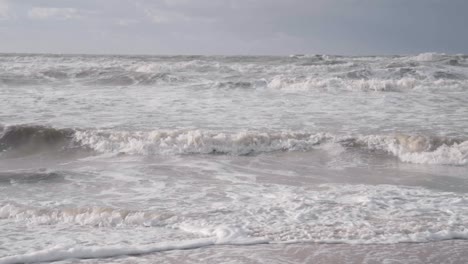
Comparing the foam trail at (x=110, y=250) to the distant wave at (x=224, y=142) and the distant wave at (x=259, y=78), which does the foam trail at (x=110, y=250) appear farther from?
the distant wave at (x=259, y=78)

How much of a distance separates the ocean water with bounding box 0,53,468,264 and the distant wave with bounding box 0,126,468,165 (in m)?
0.03

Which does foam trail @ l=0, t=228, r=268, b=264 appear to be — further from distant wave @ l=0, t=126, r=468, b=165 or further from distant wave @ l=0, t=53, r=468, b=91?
distant wave @ l=0, t=53, r=468, b=91

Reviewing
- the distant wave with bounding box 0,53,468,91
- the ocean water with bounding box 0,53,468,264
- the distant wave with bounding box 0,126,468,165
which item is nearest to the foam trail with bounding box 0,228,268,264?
the ocean water with bounding box 0,53,468,264

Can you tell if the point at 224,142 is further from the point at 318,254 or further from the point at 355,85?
the point at 355,85

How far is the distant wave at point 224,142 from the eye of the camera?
328 inches

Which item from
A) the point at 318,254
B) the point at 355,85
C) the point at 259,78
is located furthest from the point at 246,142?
the point at 259,78

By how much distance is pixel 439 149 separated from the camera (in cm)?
804

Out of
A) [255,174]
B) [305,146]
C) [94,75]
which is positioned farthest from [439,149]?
[94,75]

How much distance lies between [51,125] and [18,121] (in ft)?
2.89

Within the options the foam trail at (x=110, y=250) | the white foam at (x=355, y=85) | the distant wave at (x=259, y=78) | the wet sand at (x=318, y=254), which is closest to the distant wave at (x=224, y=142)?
the wet sand at (x=318, y=254)

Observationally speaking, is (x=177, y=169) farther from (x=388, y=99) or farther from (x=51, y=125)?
(x=388, y=99)

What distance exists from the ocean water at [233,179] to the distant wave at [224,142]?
0.10 feet

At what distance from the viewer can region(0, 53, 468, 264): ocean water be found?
402cm

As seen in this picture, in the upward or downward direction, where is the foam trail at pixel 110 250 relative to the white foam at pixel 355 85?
downward
